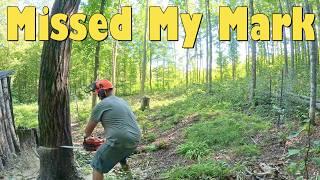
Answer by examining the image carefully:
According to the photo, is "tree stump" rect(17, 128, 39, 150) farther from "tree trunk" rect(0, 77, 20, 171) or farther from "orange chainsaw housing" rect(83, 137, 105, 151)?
"orange chainsaw housing" rect(83, 137, 105, 151)

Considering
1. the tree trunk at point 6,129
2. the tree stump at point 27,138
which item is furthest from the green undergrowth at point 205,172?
the tree stump at point 27,138

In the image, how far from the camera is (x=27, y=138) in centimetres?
1020

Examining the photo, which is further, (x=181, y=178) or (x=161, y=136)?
(x=161, y=136)

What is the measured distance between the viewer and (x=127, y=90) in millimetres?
46938

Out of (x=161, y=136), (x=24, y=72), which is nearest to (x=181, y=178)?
(x=161, y=136)

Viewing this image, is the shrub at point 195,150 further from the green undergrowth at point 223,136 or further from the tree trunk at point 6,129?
the tree trunk at point 6,129

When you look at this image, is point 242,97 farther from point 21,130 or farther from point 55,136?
point 55,136

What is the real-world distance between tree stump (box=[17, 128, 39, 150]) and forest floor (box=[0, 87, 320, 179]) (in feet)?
0.81

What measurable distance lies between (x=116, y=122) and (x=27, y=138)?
4689mm

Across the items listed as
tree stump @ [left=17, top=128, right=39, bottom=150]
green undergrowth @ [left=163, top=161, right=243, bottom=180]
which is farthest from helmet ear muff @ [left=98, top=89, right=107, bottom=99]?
tree stump @ [left=17, top=128, right=39, bottom=150]

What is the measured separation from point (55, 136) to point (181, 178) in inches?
97.3

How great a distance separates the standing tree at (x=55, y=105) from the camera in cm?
708

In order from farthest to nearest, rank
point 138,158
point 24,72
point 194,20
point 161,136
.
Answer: point 24,72 < point 161,136 < point 194,20 < point 138,158

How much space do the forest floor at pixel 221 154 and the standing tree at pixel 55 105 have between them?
1.21 m
